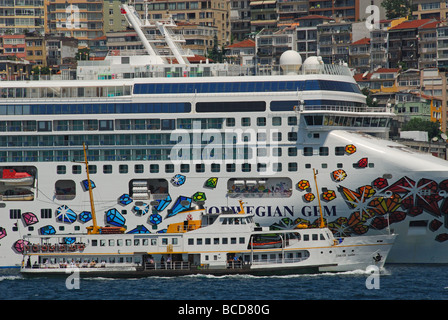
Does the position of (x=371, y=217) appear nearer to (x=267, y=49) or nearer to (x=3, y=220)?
(x=3, y=220)

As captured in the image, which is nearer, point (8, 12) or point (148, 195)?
point (148, 195)

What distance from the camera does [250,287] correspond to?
138 feet

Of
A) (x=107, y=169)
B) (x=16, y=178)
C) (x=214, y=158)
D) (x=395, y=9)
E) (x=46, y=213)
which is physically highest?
(x=395, y=9)

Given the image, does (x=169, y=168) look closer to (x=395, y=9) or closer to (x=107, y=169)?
(x=107, y=169)

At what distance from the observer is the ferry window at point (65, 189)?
48.7 meters

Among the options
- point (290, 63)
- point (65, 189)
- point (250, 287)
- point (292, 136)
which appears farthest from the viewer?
point (290, 63)

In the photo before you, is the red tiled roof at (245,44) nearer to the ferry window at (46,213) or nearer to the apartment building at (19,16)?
the apartment building at (19,16)

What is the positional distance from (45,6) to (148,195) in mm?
83844

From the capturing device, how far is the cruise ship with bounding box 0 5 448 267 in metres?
46.3

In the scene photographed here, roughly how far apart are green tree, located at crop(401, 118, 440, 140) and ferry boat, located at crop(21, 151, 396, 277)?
44.9 metres

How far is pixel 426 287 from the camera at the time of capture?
1636 inches

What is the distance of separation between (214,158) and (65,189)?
7.53 m

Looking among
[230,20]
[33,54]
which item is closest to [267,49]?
[230,20]

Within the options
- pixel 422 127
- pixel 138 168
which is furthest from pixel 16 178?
pixel 422 127
